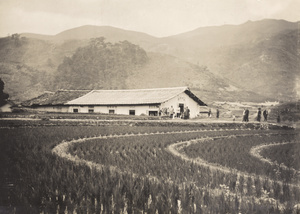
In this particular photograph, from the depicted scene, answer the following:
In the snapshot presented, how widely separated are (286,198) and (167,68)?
56.0 m

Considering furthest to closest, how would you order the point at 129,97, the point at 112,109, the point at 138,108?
the point at 129,97
the point at 112,109
the point at 138,108

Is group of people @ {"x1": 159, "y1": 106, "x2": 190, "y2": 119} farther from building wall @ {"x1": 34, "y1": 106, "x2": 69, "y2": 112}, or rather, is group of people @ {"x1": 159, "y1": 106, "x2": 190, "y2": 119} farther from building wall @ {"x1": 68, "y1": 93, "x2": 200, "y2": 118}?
building wall @ {"x1": 34, "y1": 106, "x2": 69, "y2": 112}

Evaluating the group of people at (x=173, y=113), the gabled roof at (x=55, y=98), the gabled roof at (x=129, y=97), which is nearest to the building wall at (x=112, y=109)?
the gabled roof at (x=129, y=97)

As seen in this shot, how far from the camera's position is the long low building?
81.6 feet

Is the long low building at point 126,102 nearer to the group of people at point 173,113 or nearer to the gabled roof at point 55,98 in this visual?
the gabled roof at point 55,98

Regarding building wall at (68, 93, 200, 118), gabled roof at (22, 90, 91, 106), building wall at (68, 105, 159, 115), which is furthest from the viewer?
building wall at (68, 105, 159, 115)

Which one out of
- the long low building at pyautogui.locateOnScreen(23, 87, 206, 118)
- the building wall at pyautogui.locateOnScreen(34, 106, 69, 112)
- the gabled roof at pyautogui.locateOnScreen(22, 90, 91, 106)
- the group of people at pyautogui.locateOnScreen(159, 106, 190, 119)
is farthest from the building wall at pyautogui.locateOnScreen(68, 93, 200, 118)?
the gabled roof at pyautogui.locateOnScreen(22, 90, 91, 106)

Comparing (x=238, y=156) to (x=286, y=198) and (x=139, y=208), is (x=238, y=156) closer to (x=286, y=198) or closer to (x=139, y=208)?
(x=286, y=198)

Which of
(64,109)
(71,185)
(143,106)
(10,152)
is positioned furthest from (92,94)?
(71,185)

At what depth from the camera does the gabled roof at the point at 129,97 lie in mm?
25280

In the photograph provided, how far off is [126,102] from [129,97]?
49.4 inches

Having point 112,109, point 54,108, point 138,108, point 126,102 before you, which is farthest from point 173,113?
point 54,108

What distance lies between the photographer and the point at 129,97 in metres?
26.7

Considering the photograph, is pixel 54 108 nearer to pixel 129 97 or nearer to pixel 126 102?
pixel 126 102
